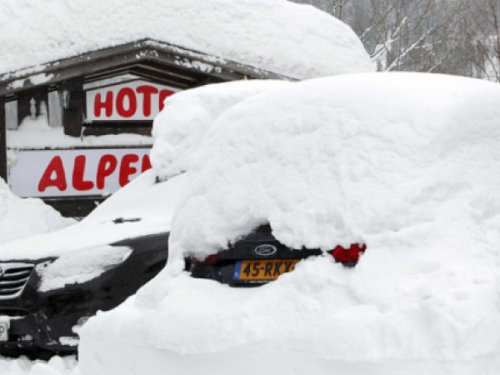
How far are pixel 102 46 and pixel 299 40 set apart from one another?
10.7 ft

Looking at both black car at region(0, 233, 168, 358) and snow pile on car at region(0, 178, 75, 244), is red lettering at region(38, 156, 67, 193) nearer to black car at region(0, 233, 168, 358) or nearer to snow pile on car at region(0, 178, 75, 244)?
snow pile on car at region(0, 178, 75, 244)

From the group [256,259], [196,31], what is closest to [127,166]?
[196,31]

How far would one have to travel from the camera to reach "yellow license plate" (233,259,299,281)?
478 cm

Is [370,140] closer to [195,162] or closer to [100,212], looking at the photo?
[195,162]

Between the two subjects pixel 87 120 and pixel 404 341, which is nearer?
pixel 404 341

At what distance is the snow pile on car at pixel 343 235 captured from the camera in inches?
167

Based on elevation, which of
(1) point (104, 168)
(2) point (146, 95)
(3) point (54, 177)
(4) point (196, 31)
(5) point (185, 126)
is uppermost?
(4) point (196, 31)

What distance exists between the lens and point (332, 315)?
4.35 metres

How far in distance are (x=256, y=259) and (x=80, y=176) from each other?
391 inches

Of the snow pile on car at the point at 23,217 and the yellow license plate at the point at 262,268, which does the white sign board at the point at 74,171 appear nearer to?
the snow pile on car at the point at 23,217

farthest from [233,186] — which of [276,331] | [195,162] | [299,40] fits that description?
[299,40]

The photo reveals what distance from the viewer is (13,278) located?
7.92 meters

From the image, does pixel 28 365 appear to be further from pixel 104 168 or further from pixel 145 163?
→ pixel 145 163

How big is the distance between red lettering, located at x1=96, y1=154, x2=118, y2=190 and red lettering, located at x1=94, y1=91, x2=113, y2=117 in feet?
1.92
